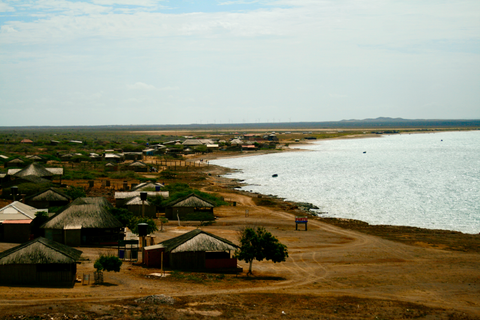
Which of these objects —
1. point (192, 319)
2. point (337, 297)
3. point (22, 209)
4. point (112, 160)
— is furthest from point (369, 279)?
point (112, 160)

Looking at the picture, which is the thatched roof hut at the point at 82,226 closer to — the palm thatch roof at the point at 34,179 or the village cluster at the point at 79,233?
the village cluster at the point at 79,233

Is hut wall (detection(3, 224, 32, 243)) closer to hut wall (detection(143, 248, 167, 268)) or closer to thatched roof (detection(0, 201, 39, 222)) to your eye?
thatched roof (detection(0, 201, 39, 222))

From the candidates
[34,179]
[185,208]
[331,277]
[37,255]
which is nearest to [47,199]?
[34,179]

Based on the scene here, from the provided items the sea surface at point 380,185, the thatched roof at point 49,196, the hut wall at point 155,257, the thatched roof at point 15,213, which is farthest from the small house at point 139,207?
the sea surface at point 380,185

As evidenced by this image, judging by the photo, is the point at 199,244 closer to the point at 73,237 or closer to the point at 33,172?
the point at 73,237

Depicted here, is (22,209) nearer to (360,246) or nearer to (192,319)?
(192,319)

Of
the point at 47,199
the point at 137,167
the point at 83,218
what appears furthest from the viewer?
the point at 137,167
